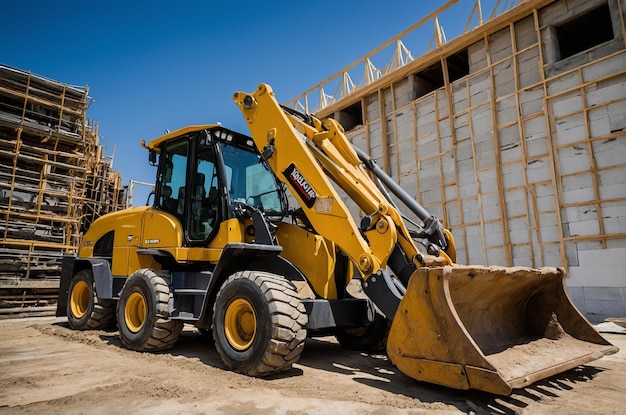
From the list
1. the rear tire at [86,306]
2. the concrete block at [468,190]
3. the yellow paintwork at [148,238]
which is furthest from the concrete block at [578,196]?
the rear tire at [86,306]

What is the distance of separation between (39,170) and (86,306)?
25.7 ft

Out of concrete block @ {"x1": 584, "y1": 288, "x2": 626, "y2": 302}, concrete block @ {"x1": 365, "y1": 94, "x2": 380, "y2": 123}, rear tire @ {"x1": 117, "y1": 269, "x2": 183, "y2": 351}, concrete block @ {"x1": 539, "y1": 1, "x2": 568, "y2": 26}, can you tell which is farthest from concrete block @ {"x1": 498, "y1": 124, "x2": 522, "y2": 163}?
rear tire @ {"x1": 117, "y1": 269, "x2": 183, "y2": 351}

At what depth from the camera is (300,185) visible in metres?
4.88

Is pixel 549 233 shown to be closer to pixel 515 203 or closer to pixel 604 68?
pixel 515 203

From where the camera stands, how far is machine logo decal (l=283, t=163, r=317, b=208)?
15.6 feet

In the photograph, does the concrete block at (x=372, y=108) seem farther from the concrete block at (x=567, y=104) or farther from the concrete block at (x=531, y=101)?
the concrete block at (x=567, y=104)

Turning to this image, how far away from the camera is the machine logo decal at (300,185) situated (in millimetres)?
4758

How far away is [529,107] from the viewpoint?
9.79m

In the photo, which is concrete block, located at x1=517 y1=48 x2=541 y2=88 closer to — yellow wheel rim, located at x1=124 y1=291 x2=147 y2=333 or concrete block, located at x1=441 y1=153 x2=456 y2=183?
concrete block, located at x1=441 y1=153 x2=456 y2=183

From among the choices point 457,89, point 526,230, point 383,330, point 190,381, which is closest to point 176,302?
point 190,381

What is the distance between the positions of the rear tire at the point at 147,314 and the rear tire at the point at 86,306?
168 centimetres

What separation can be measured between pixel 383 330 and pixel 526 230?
5862 mm

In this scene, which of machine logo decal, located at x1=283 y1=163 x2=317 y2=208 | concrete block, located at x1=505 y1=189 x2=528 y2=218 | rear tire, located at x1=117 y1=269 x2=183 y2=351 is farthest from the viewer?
concrete block, located at x1=505 y1=189 x2=528 y2=218

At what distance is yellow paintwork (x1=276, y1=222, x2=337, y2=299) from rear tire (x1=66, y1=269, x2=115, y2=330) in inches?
168
